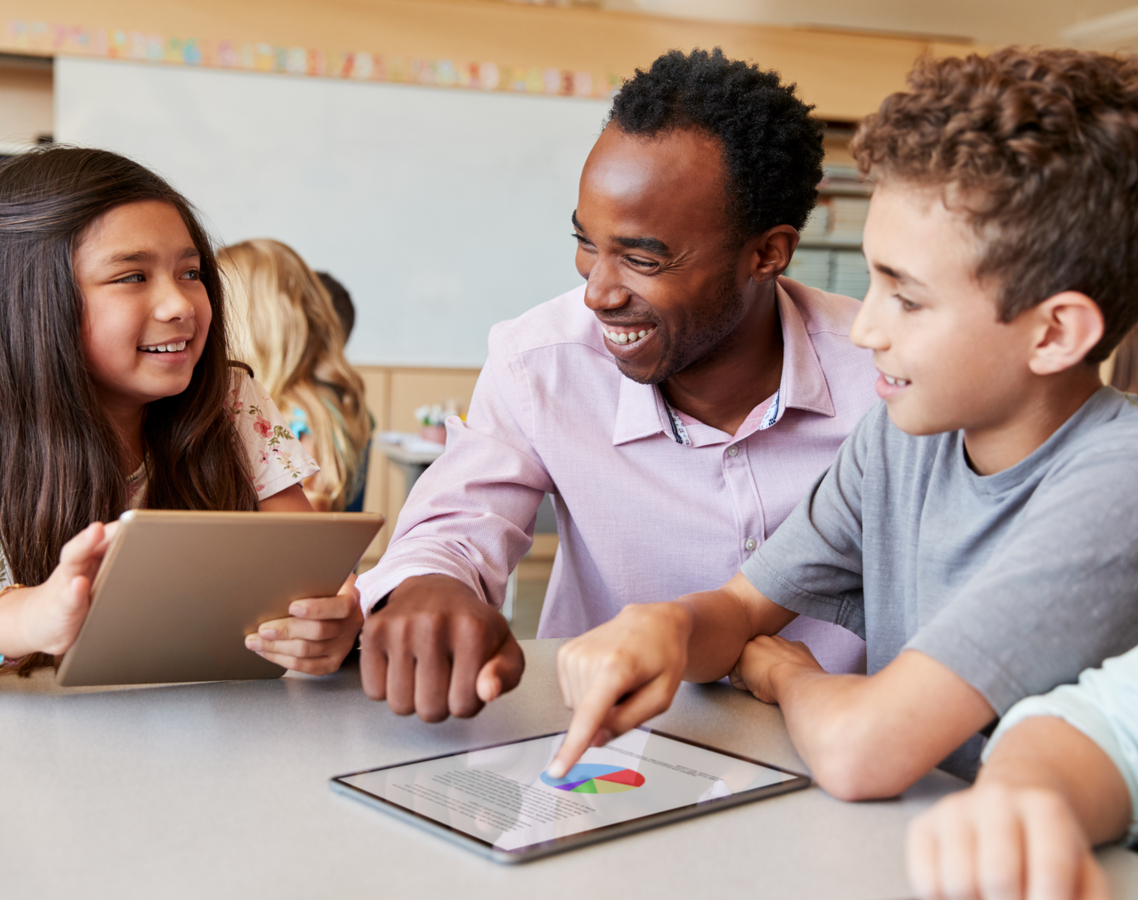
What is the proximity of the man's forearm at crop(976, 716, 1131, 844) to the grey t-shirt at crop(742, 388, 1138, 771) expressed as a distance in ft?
0.16

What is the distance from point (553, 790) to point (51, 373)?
84cm

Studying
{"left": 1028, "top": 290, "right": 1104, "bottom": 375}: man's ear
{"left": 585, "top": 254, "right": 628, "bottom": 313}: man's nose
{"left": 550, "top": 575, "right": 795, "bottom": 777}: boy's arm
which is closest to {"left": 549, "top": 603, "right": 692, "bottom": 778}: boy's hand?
{"left": 550, "top": 575, "right": 795, "bottom": 777}: boy's arm

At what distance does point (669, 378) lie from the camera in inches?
56.7

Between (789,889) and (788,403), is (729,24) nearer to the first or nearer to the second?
(788,403)

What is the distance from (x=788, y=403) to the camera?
1.38 metres

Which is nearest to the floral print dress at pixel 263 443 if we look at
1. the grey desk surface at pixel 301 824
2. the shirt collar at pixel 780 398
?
the shirt collar at pixel 780 398

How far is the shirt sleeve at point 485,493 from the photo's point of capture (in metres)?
1.18

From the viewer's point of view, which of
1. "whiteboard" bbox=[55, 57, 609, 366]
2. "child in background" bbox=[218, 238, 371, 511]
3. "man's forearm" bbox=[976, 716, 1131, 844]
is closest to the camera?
"man's forearm" bbox=[976, 716, 1131, 844]

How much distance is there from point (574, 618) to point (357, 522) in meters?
0.71

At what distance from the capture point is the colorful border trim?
15.3 ft

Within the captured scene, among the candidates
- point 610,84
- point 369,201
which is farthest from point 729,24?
point 369,201

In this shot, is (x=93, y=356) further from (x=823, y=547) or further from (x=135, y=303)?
(x=823, y=547)

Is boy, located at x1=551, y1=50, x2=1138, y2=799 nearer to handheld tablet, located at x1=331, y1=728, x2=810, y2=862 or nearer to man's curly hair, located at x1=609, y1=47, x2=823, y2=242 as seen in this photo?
handheld tablet, located at x1=331, y1=728, x2=810, y2=862

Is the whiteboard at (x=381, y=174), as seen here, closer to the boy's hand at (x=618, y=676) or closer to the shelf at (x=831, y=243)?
the shelf at (x=831, y=243)
